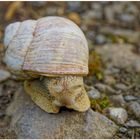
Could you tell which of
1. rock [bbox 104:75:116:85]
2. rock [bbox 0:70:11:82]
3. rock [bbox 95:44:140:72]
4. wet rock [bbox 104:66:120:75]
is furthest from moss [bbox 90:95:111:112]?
rock [bbox 0:70:11:82]

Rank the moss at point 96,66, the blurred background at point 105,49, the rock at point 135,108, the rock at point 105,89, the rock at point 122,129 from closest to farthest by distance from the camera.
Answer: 1. the rock at point 122,129
2. the rock at point 135,108
3. the blurred background at point 105,49
4. the rock at point 105,89
5. the moss at point 96,66

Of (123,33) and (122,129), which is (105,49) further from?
(122,129)

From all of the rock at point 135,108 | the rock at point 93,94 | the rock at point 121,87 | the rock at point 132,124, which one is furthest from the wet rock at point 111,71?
the rock at point 132,124

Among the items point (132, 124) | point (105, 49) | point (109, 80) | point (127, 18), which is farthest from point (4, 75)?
point (127, 18)

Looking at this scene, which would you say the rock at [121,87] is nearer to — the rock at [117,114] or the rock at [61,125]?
the rock at [117,114]

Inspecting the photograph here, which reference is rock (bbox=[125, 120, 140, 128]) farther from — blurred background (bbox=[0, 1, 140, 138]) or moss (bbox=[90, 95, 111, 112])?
moss (bbox=[90, 95, 111, 112])

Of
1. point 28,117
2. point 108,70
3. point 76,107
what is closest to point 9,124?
point 28,117

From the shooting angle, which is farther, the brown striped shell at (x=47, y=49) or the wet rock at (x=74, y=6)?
the wet rock at (x=74, y=6)
